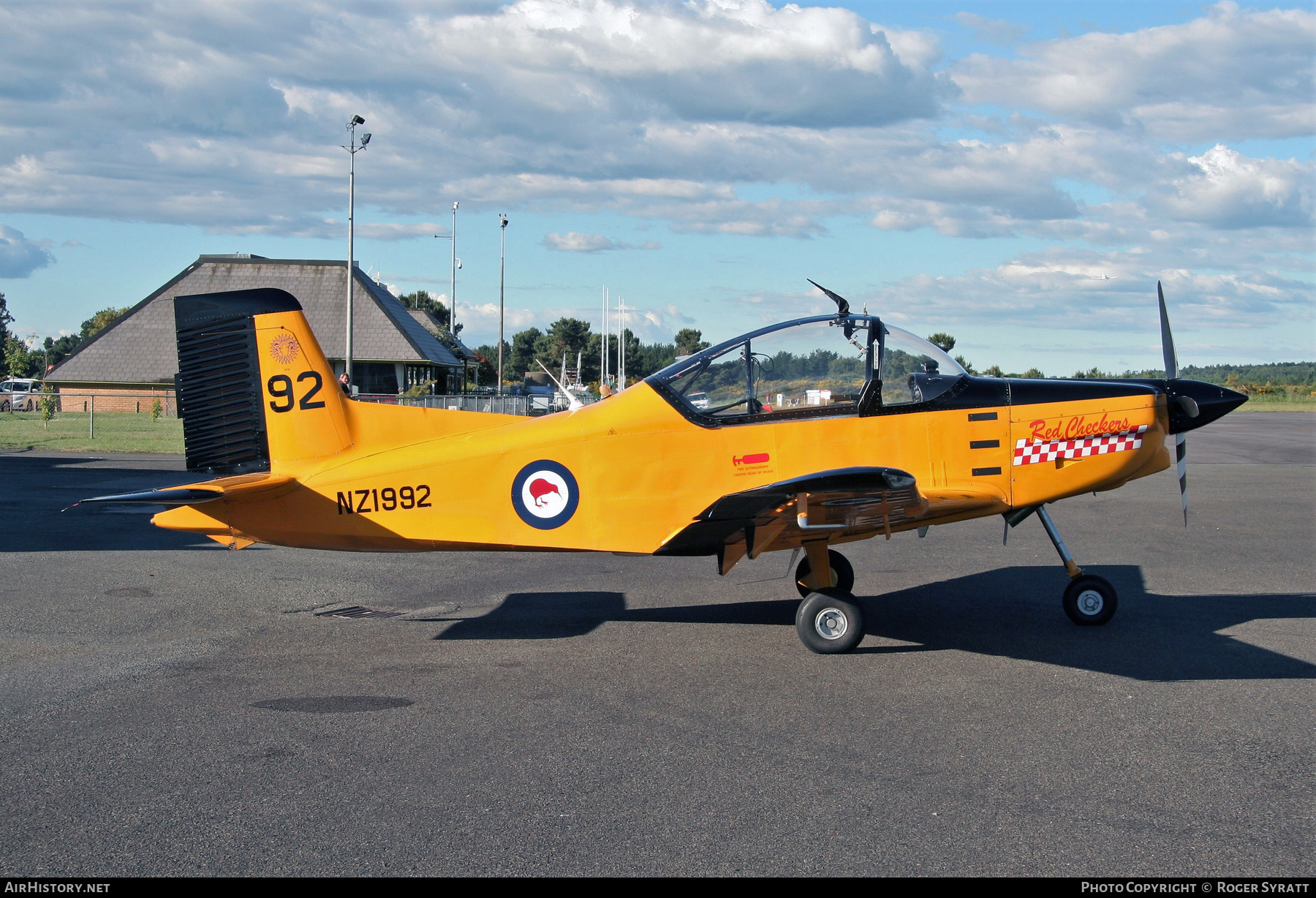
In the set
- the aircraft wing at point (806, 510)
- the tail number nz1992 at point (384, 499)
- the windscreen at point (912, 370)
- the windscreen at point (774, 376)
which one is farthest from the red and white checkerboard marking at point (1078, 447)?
the tail number nz1992 at point (384, 499)

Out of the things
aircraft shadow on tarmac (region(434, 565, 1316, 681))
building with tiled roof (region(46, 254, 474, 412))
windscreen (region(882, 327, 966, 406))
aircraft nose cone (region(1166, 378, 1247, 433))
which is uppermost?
building with tiled roof (region(46, 254, 474, 412))

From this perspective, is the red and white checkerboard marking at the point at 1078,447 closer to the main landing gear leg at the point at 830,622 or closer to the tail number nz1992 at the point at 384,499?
the main landing gear leg at the point at 830,622

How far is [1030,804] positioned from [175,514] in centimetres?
630

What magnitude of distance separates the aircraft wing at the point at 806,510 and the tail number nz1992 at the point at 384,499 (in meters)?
1.87

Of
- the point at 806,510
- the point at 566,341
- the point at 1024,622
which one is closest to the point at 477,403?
the point at 1024,622

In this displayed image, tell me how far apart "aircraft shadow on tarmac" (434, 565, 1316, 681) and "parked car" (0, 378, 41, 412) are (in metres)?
55.6

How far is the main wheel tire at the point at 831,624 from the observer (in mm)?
6695

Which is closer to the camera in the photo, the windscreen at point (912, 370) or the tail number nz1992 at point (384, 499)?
the windscreen at point (912, 370)

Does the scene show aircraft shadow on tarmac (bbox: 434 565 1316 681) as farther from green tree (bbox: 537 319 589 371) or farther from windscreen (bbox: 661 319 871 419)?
green tree (bbox: 537 319 589 371)

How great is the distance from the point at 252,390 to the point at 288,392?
31cm

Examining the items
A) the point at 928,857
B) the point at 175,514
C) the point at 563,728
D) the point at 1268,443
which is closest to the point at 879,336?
the point at 563,728

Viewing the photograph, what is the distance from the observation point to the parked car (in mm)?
58878

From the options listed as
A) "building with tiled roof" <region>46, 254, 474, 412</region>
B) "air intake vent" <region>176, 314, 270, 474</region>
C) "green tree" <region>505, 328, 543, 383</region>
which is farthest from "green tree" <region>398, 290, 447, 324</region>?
"air intake vent" <region>176, 314, 270, 474</region>

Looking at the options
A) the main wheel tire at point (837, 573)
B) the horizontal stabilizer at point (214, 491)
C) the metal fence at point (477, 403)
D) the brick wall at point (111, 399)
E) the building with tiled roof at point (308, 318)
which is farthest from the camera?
the building with tiled roof at point (308, 318)
